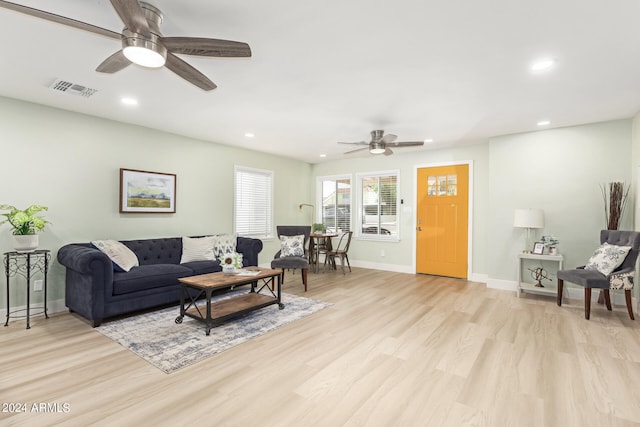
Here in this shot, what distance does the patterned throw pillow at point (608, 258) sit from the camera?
12.2 ft

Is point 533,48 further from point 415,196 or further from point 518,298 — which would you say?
point 415,196

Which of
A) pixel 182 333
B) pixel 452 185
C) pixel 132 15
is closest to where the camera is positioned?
pixel 132 15

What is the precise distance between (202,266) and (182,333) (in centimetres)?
141

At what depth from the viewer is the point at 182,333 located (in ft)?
10.4

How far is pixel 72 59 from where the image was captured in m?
2.71

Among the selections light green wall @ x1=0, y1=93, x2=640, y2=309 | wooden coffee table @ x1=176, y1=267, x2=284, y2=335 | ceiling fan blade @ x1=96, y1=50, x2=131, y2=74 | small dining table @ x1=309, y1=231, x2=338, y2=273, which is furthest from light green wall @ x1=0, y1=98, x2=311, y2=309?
ceiling fan blade @ x1=96, y1=50, x2=131, y2=74

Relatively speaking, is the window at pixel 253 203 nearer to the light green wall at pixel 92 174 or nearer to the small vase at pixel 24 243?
the light green wall at pixel 92 174

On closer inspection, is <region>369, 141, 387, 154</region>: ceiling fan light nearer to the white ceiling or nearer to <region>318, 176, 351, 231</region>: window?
the white ceiling

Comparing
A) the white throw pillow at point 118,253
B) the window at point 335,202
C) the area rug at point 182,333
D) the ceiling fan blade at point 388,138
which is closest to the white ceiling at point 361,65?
the ceiling fan blade at point 388,138

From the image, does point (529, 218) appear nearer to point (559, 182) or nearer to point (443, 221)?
point (559, 182)

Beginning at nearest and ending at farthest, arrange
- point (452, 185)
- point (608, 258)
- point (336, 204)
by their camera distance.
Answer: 1. point (608, 258)
2. point (452, 185)
3. point (336, 204)

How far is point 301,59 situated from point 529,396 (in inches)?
122

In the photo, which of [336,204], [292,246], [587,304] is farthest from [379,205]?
[587,304]

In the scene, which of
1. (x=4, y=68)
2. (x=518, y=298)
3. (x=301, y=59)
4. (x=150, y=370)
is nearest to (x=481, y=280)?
(x=518, y=298)
